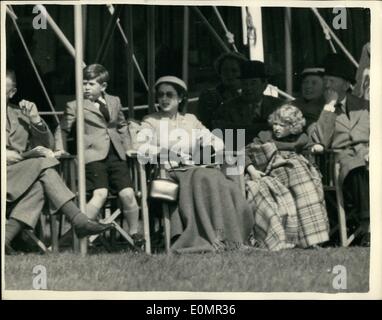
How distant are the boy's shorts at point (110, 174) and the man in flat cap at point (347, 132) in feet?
4.60

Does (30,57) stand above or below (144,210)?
above

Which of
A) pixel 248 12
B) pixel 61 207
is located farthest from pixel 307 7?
pixel 61 207

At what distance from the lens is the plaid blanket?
10.9 meters

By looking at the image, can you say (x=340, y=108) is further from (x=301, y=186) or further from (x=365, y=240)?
(x=365, y=240)

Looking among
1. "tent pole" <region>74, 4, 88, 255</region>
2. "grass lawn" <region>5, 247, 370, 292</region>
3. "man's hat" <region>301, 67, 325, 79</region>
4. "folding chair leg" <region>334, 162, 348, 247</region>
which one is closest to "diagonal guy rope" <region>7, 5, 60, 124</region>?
"tent pole" <region>74, 4, 88, 255</region>

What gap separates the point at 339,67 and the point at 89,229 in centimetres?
216

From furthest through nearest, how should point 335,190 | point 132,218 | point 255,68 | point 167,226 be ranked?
point 335,190
point 255,68
point 132,218
point 167,226

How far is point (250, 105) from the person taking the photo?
11008mm

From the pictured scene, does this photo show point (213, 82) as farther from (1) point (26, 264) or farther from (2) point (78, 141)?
(1) point (26, 264)

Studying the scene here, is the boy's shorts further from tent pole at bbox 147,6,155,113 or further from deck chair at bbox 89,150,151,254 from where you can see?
tent pole at bbox 147,6,155,113

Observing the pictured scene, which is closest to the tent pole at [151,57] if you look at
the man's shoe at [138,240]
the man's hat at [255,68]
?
the man's hat at [255,68]

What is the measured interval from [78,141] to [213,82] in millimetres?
1084

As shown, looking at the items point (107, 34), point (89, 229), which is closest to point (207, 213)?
point (89, 229)

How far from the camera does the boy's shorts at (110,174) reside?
1080cm
